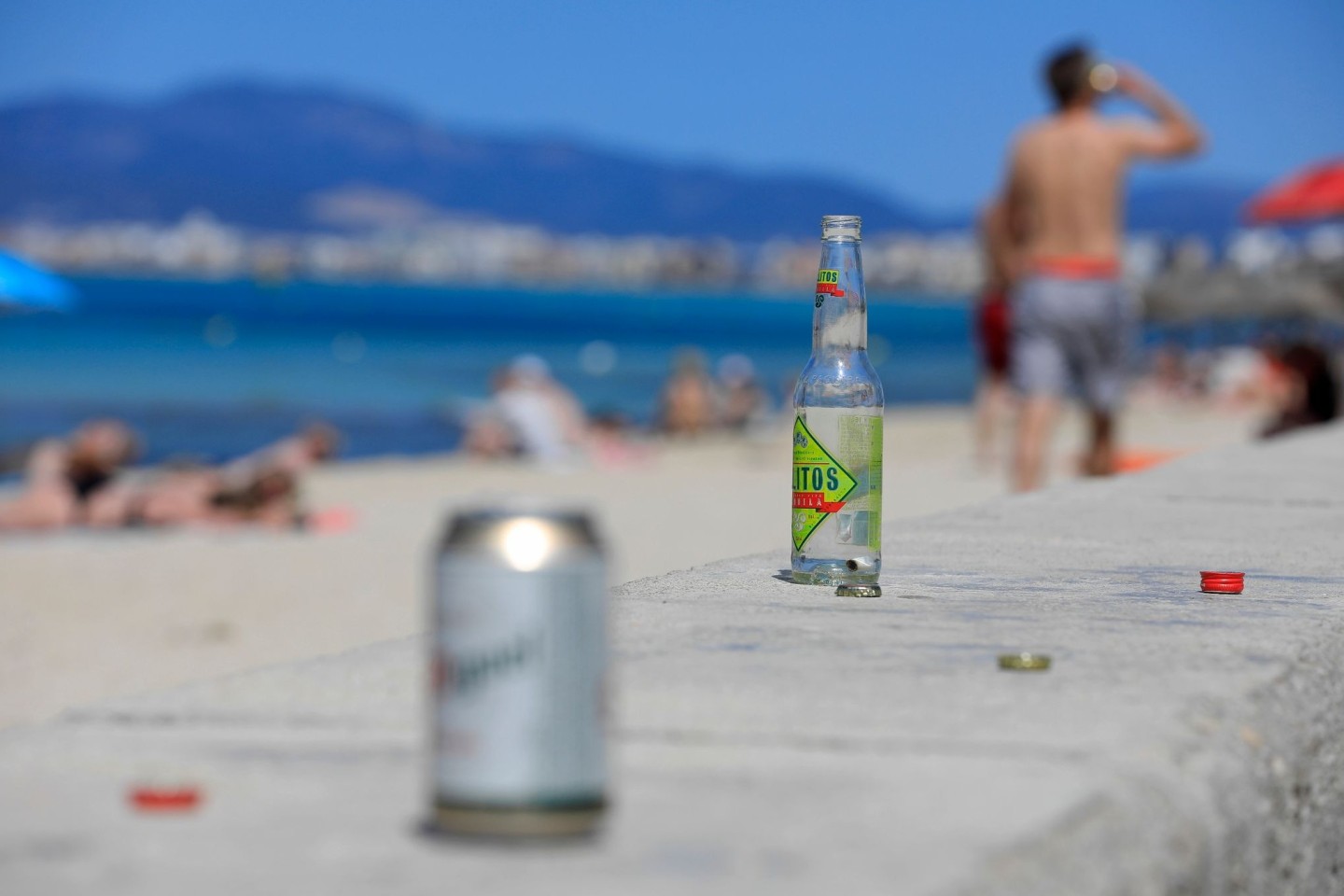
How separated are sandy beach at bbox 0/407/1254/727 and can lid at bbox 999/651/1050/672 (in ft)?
3.22

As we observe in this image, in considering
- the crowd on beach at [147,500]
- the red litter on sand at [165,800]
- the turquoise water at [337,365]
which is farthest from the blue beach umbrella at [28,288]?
the turquoise water at [337,365]

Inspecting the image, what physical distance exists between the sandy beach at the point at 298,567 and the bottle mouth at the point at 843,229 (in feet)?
2.03

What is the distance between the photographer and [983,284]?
1159cm

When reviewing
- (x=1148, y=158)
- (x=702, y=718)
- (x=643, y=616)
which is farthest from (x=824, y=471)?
(x=1148, y=158)

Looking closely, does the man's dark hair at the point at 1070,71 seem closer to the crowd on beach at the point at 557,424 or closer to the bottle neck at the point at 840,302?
the bottle neck at the point at 840,302

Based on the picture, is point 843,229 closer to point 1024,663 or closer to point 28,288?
point 1024,663

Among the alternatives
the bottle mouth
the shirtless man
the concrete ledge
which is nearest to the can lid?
the concrete ledge

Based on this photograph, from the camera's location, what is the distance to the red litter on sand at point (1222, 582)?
10.4 feet

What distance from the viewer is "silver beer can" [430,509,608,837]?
1583mm

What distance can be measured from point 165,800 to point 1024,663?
3.71 feet

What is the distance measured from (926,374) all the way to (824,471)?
47.3 metres

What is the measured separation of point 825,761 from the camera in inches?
76.6

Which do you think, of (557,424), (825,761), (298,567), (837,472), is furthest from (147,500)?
(825,761)

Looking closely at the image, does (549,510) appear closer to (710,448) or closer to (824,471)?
(824,471)
